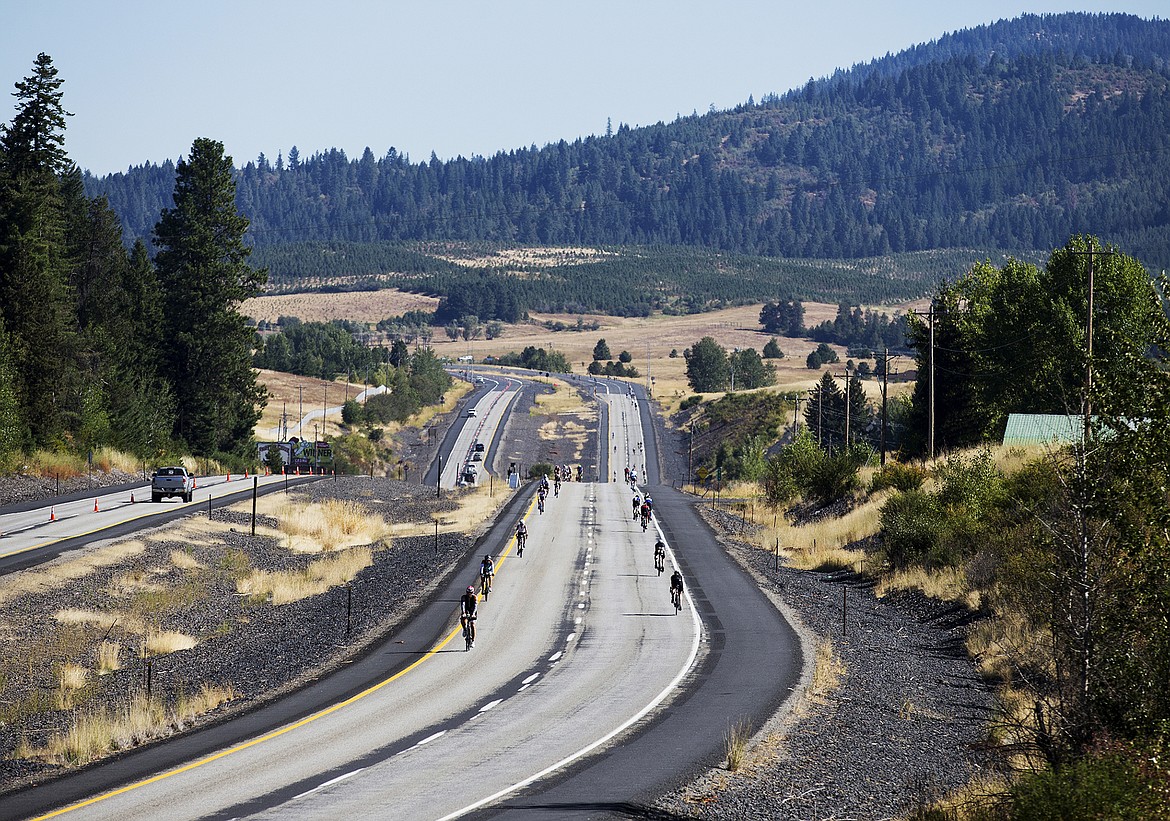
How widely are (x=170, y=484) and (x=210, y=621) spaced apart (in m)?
24.5

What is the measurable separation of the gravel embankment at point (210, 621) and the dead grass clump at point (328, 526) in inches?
84.9

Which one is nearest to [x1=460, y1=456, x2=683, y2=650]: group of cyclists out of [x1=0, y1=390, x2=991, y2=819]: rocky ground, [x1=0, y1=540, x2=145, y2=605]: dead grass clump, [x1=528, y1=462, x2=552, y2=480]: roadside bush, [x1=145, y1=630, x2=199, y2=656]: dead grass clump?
[x1=0, y1=390, x2=991, y2=819]: rocky ground

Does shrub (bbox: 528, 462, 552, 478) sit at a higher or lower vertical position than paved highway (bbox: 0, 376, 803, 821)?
lower

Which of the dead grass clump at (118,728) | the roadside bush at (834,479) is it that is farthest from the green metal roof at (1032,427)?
the dead grass clump at (118,728)

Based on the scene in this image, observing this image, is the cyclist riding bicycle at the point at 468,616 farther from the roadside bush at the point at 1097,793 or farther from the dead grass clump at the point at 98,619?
the roadside bush at the point at 1097,793

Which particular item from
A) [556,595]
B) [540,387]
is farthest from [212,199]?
[540,387]

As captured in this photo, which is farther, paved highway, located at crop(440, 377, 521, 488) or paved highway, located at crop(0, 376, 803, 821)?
paved highway, located at crop(440, 377, 521, 488)

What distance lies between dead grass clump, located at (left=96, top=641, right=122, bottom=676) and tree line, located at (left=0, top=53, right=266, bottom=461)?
104 ft

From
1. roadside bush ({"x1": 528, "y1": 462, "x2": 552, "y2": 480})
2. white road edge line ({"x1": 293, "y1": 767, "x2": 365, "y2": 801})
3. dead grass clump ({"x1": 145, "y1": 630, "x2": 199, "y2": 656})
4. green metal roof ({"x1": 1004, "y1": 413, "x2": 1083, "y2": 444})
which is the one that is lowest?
roadside bush ({"x1": 528, "y1": 462, "x2": 552, "y2": 480})

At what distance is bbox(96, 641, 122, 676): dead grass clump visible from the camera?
31883 mm

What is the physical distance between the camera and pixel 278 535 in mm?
58906

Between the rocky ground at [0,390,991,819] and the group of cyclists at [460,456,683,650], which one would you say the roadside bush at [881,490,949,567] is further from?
the group of cyclists at [460,456,683,650]

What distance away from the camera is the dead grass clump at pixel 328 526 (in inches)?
2308

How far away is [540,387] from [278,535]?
13449 centimetres
